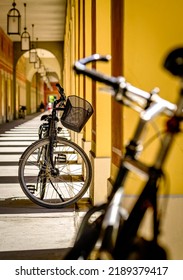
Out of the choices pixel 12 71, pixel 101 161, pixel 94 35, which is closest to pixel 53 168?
pixel 101 161

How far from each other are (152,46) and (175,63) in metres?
1.61

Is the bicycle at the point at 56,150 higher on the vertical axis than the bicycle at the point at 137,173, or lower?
lower

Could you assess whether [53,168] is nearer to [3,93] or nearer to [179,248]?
[179,248]

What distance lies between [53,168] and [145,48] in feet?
5.72

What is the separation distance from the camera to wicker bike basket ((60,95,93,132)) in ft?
13.6

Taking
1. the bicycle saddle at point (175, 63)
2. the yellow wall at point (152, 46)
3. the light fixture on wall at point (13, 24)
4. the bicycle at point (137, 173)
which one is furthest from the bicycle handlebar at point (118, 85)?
the light fixture on wall at point (13, 24)

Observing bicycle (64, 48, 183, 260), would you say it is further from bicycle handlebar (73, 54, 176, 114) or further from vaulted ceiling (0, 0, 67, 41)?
vaulted ceiling (0, 0, 67, 41)

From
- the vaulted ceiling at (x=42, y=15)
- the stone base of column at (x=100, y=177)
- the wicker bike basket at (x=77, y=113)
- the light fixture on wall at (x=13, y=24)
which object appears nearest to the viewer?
the wicker bike basket at (x=77, y=113)

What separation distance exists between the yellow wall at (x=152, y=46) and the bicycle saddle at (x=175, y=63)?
153 cm

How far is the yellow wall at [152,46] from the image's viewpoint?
2.98 metres

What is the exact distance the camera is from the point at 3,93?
2348 centimetres

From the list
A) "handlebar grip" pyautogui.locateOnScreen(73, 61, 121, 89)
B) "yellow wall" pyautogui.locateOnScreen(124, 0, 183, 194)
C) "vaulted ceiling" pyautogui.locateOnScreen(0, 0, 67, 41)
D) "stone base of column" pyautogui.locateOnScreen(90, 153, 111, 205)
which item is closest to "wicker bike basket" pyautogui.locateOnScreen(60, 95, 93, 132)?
"stone base of column" pyautogui.locateOnScreen(90, 153, 111, 205)

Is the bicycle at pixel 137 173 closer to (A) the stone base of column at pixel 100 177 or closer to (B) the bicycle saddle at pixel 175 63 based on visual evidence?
(B) the bicycle saddle at pixel 175 63

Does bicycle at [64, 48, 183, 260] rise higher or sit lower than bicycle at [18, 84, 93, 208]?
higher
